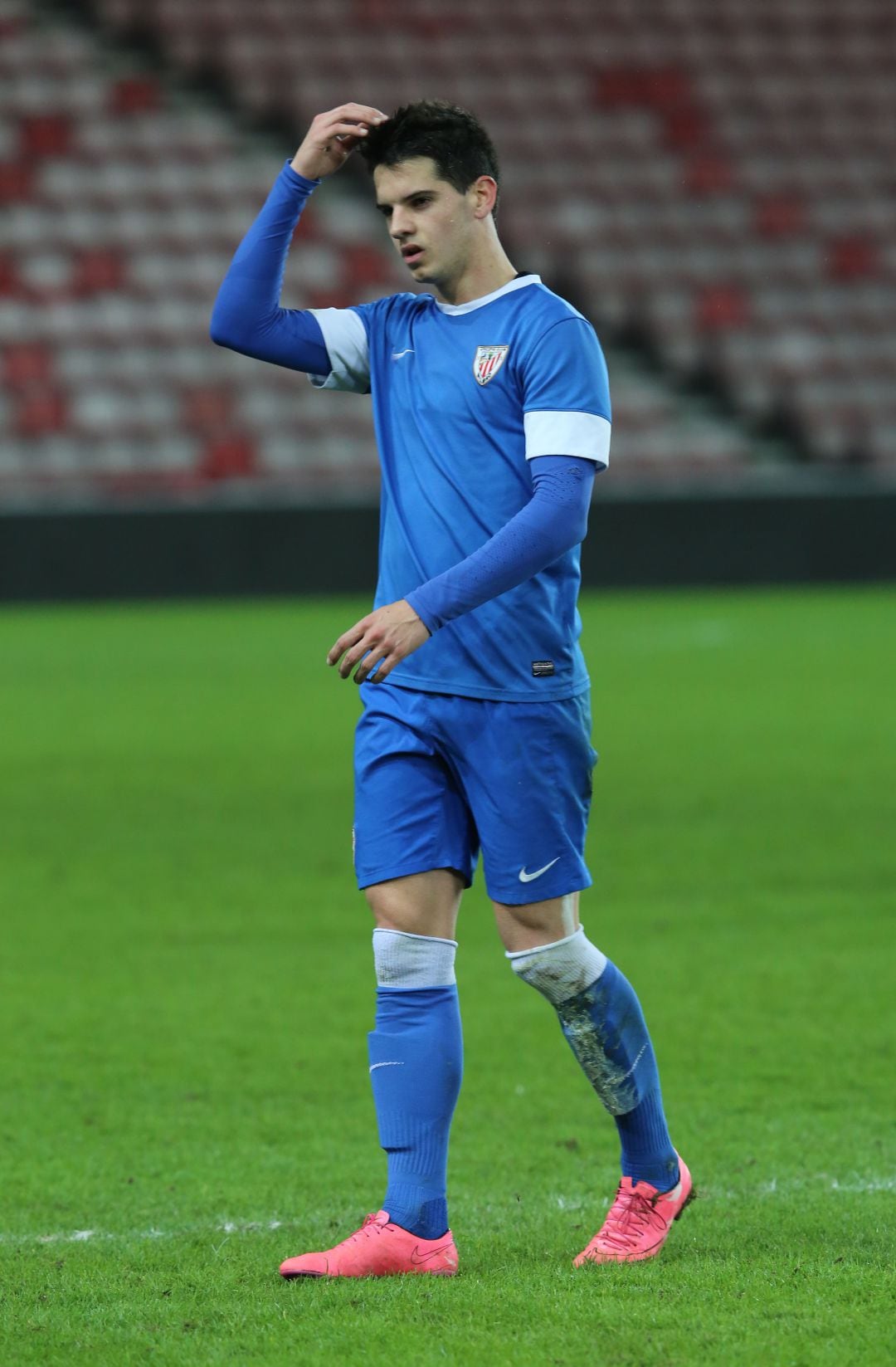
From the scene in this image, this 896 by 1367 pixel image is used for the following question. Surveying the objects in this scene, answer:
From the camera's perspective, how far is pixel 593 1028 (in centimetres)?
351

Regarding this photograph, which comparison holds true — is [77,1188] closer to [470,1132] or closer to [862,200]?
[470,1132]

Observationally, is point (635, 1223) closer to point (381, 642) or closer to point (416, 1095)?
point (416, 1095)

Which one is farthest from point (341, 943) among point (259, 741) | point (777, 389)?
point (777, 389)

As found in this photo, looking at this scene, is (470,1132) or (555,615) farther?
(470,1132)

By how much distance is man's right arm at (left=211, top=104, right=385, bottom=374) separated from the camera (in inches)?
144

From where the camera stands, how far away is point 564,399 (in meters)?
3.33

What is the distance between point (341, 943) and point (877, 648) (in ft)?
27.7

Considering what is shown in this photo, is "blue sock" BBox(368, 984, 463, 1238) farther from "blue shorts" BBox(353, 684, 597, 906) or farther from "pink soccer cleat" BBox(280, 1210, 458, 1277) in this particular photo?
"blue shorts" BBox(353, 684, 597, 906)

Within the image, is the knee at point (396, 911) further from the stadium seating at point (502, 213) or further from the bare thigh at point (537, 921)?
the stadium seating at point (502, 213)

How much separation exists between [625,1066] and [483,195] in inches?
57.7

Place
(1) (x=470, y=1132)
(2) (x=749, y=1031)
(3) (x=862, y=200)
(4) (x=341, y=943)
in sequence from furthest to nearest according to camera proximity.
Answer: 1. (3) (x=862, y=200)
2. (4) (x=341, y=943)
3. (2) (x=749, y=1031)
4. (1) (x=470, y=1132)

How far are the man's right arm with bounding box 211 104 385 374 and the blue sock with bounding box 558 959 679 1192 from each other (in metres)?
1.19

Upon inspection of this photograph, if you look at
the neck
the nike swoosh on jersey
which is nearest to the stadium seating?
the neck

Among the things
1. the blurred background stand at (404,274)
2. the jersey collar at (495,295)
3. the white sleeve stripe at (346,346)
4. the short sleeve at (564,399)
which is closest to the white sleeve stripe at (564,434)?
the short sleeve at (564,399)
